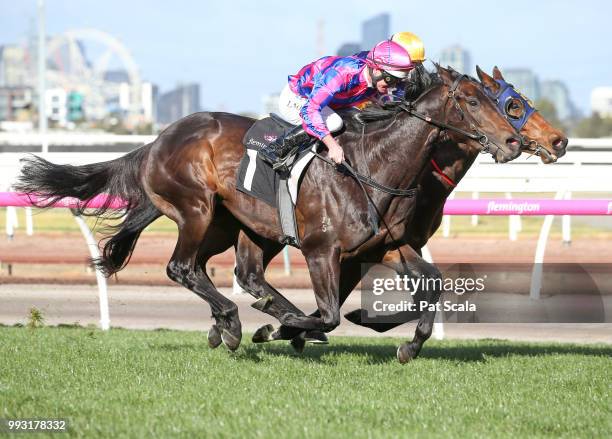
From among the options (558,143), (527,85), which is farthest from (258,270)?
(527,85)

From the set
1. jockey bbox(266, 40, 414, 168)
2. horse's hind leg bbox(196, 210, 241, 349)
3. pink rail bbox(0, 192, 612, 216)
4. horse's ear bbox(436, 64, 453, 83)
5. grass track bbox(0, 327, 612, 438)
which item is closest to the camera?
grass track bbox(0, 327, 612, 438)

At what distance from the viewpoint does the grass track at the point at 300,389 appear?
13.6 feet

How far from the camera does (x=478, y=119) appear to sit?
5.61 metres

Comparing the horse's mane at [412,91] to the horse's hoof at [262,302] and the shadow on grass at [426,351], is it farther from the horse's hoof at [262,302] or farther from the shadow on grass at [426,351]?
the shadow on grass at [426,351]

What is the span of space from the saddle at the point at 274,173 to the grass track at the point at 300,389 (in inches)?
32.4

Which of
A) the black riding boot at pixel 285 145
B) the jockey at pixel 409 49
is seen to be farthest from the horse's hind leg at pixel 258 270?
the jockey at pixel 409 49

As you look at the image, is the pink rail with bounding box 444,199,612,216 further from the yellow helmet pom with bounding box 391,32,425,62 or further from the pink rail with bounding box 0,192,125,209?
the pink rail with bounding box 0,192,125,209

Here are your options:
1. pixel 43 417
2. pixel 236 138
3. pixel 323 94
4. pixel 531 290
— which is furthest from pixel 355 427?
pixel 531 290

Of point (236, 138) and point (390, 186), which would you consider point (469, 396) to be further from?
point (236, 138)

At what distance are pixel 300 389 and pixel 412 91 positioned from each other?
1.89m

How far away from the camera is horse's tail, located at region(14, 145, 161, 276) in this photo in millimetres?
6664

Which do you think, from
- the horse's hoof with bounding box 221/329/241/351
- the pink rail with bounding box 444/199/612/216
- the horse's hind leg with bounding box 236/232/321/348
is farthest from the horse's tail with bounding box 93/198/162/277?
the pink rail with bounding box 444/199/612/216

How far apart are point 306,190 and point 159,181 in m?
1.12

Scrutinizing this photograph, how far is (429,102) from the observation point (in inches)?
226
